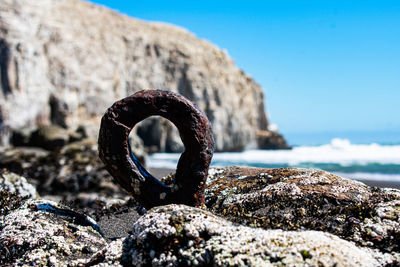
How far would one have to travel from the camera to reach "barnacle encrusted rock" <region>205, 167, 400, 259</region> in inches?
163

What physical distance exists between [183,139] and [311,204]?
79.5 inches

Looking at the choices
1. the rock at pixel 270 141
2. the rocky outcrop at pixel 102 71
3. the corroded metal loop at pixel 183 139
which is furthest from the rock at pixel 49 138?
the rock at pixel 270 141

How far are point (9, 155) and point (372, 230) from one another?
1958 cm

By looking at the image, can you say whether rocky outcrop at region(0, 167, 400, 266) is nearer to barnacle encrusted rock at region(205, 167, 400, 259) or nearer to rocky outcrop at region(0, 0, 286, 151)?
barnacle encrusted rock at region(205, 167, 400, 259)

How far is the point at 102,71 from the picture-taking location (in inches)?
1469

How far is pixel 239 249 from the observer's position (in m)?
3.47

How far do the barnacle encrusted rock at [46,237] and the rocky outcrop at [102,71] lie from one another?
2075 cm

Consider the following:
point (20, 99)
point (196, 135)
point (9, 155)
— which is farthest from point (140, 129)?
point (196, 135)

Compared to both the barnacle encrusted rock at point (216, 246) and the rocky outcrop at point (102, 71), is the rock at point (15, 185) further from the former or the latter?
the rocky outcrop at point (102, 71)

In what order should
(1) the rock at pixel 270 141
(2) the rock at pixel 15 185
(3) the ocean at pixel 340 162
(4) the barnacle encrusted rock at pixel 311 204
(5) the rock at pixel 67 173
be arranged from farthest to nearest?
(1) the rock at pixel 270 141 → (3) the ocean at pixel 340 162 → (5) the rock at pixel 67 173 → (2) the rock at pixel 15 185 → (4) the barnacle encrusted rock at pixel 311 204

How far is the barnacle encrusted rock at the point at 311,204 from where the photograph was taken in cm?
415

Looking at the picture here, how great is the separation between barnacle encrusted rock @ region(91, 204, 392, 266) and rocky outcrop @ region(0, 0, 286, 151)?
22517 millimetres

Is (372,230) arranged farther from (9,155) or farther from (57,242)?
(9,155)

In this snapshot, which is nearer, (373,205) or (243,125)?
(373,205)
